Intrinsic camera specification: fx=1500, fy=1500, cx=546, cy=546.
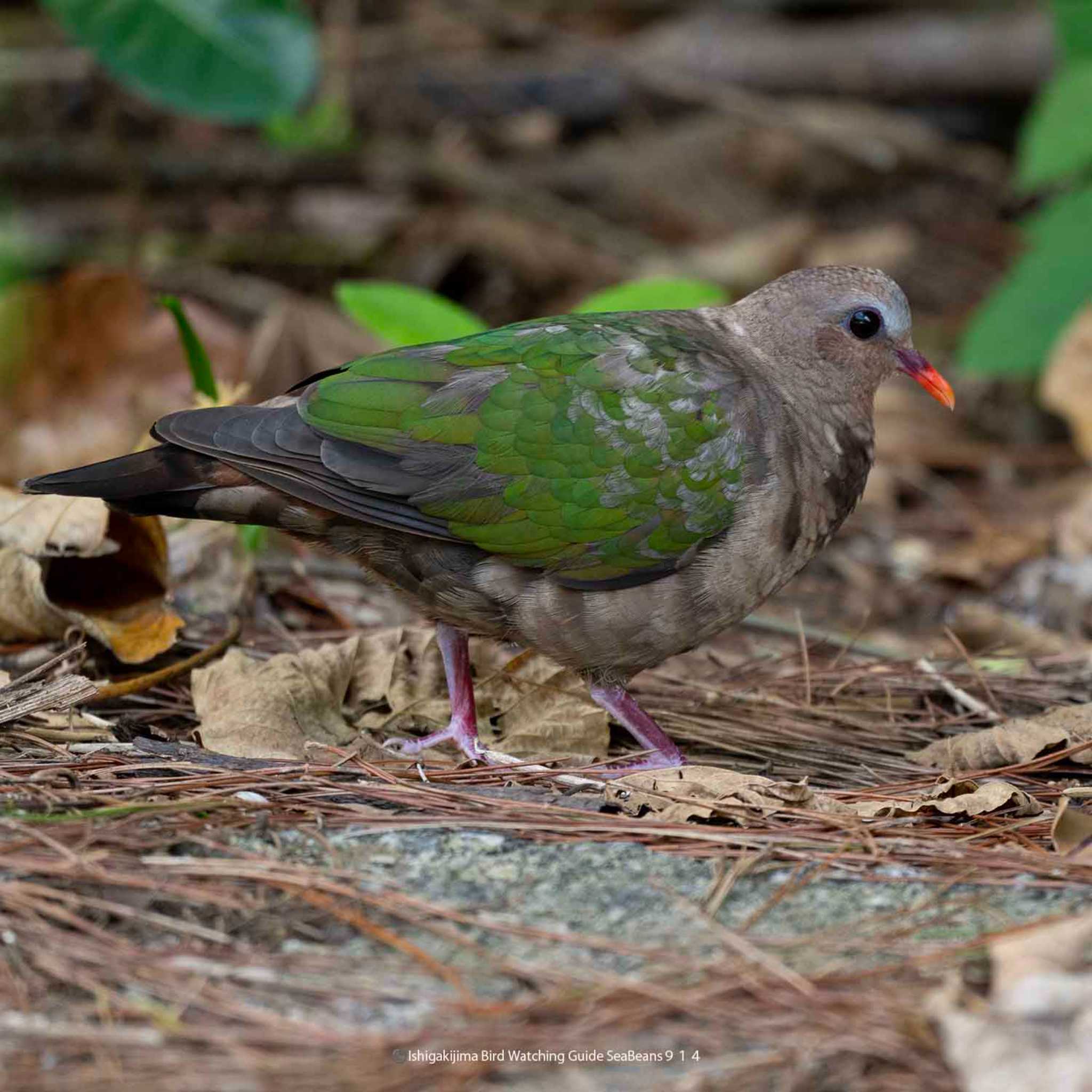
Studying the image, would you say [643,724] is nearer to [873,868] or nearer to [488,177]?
[873,868]

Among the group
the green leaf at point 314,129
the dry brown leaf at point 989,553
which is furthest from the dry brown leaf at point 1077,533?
the green leaf at point 314,129

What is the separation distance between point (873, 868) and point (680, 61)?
6.62 m

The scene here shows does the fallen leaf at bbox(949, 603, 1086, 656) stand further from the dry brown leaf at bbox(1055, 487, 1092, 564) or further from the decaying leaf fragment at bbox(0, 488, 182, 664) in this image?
the decaying leaf fragment at bbox(0, 488, 182, 664)

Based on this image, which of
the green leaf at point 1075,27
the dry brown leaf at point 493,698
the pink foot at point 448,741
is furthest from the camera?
the green leaf at point 1075,27

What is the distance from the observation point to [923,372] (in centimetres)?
404

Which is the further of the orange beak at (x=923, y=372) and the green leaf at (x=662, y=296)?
the green leaf at (x=662, y=296)

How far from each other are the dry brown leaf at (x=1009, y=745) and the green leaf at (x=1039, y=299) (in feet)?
8.75

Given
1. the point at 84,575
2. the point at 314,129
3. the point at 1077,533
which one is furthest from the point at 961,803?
the point at 314,129

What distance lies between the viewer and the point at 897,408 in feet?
23.9

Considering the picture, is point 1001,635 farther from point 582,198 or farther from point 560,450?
point 582,198

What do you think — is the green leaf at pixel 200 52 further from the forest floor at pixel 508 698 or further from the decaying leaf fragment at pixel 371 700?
the decaying leaf fragment at pixel 371 700

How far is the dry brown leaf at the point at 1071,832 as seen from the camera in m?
2.85

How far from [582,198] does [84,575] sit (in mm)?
5139

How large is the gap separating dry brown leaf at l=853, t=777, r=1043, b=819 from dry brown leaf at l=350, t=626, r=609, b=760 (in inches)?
33.5
